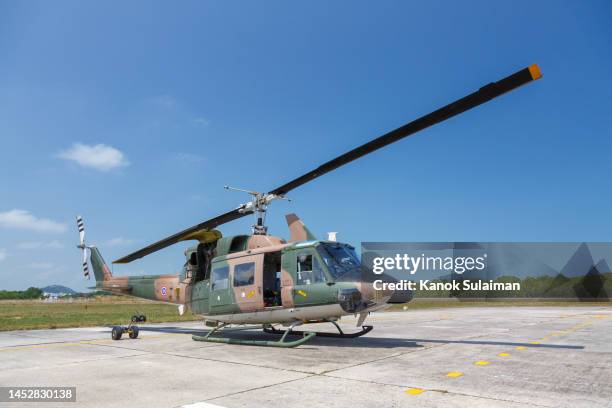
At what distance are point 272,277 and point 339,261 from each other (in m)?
2.34

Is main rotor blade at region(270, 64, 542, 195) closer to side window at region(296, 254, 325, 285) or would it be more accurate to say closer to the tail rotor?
side window at region(296, 254, 325, 285)

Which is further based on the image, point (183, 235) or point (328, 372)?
point (183, 235)

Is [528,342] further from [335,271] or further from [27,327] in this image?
[27,327]

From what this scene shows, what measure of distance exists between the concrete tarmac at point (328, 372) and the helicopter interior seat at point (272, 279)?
4.33 feet

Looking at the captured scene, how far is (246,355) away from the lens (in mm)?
10484

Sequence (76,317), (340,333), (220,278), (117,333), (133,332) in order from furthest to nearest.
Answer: (76,317)
(133,332)
(117,333)
(220,278)
(340,333)

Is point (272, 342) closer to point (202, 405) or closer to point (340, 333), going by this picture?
point (340, 333)

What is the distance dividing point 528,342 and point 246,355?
7610 millimetres

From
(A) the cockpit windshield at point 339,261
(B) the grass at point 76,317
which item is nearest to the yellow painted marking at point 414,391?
(A) the cockpit windshield at point 339,261

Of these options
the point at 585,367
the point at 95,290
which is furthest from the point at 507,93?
the point at 95,290

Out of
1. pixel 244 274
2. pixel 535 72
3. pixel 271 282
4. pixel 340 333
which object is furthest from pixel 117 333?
pixel 535 72

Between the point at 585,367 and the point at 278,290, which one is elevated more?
the point at 278,290

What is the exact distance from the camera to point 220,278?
1348cm

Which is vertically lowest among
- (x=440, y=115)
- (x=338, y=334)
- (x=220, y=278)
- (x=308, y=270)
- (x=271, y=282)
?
(x=338, y=334)
